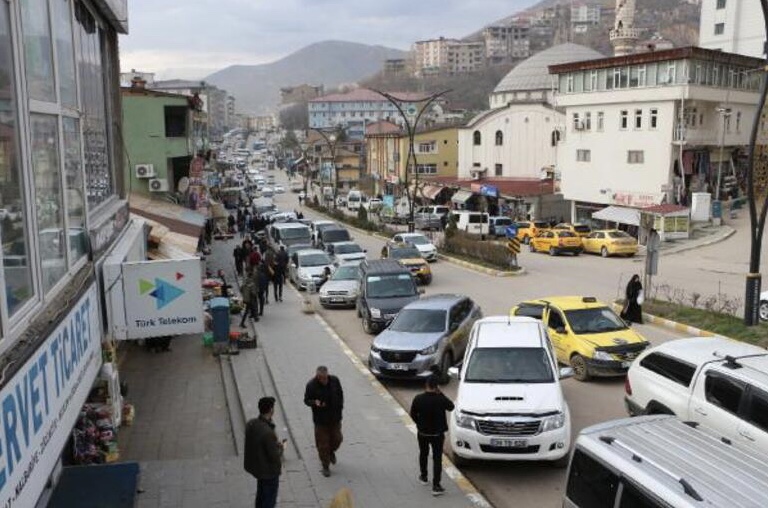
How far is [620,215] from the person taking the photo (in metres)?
43.8

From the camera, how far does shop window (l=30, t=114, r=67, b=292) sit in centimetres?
572

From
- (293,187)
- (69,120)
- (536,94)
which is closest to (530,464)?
(69,120)

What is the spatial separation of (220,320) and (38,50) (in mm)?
10760

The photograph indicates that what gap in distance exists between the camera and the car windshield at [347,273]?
2438 cm

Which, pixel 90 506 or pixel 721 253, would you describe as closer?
pixel 90 506

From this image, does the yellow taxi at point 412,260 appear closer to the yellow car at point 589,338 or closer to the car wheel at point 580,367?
the yellow car at point 589,338

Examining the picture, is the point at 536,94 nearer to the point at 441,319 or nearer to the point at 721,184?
the point at 721,184

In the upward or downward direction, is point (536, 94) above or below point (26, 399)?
above

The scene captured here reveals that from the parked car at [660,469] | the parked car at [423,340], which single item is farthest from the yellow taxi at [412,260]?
the parked car at [660,469]

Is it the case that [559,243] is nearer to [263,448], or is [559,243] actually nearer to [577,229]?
[577,229]

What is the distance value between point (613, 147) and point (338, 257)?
2469cm

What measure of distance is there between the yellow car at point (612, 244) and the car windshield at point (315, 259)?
49.9ft

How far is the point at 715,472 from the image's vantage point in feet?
19.0

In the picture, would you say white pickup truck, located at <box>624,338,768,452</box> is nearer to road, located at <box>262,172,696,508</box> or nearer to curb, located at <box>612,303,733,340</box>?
road, located at <box>262,172,696,508</box>
